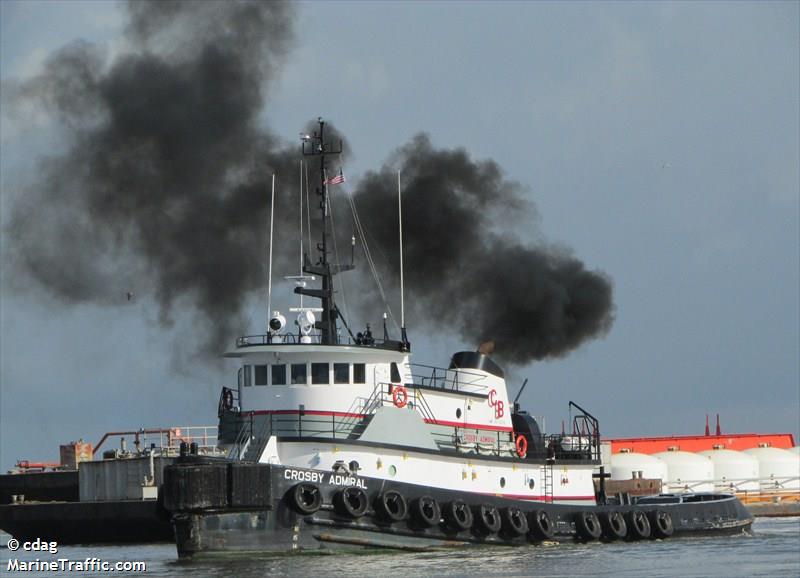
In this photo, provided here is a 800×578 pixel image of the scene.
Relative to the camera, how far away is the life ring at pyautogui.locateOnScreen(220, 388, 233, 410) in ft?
108

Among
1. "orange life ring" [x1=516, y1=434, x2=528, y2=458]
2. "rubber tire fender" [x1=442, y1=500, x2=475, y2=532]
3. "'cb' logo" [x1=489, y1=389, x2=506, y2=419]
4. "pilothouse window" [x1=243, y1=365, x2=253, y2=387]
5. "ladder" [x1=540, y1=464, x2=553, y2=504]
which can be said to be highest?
"pilothouse window" [x1=243, y1=365, x2=253, y2=387]

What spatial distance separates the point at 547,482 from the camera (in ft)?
113

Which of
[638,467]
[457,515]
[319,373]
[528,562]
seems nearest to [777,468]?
[638,467]

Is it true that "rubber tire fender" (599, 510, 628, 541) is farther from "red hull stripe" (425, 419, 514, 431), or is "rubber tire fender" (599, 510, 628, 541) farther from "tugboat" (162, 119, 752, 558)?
"red hull stripe" (425, 419, 514, 431)

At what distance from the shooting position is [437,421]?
1267 inches

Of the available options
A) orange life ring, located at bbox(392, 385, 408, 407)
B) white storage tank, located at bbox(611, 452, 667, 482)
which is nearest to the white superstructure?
orange life ring, located at bbox(392, 385, 408, 407)

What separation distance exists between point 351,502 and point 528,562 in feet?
12.0

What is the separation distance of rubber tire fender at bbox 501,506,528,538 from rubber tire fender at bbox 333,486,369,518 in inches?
156

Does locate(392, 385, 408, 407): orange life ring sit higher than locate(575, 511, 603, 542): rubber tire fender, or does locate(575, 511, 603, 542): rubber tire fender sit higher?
locate(392, 385, 408, 407): orange life ring

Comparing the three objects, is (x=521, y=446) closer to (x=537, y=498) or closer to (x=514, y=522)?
(x=537, y=498)

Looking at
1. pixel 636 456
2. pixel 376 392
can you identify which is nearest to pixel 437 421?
pixel 376 392

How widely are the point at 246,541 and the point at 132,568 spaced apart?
9.04 feet

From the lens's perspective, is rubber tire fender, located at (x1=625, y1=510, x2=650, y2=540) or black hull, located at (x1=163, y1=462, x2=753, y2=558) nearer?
black hull, located at (x1=163, y1=462, x2=753, y2=558)

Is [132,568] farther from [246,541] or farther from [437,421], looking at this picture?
[437,421]
